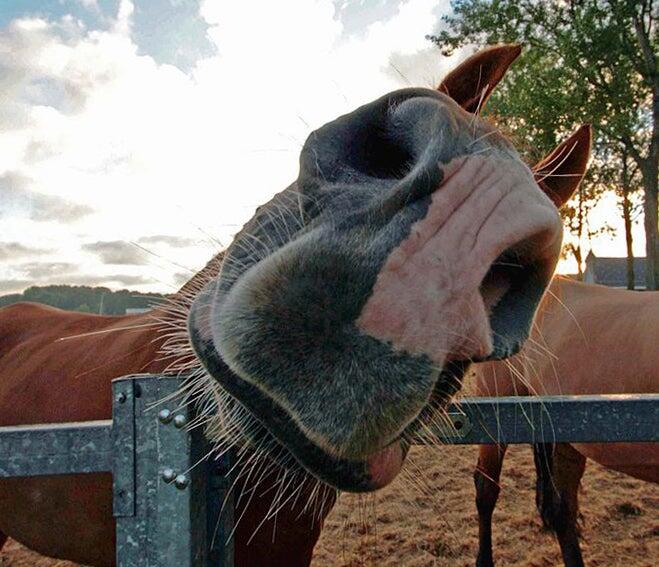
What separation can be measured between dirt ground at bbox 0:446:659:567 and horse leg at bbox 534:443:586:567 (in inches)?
8.8

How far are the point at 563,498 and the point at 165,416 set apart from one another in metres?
3.82

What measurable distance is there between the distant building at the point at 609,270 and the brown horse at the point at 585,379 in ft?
143

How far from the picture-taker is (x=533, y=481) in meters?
5.57

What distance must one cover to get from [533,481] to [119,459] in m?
5.29

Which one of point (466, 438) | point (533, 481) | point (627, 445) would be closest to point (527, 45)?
point (533, 481)

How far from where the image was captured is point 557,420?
134cm

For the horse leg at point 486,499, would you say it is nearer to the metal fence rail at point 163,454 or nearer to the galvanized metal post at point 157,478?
the metal fence rail at point 163,454

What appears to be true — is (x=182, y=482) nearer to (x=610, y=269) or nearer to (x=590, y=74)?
(x=590, y=74)

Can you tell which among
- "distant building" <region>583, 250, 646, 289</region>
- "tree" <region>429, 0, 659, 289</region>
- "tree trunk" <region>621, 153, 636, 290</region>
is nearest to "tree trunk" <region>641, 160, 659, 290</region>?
"tree" <region>429, 0, 659, 289</region>

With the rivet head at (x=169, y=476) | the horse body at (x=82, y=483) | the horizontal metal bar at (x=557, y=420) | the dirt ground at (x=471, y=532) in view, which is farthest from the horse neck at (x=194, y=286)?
the dirt ground at (x=471, y=532)

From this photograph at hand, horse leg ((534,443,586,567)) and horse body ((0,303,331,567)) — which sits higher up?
horse body ((0,303,331,567))

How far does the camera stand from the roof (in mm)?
45844

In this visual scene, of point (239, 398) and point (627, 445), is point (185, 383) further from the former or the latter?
point (627, 445)

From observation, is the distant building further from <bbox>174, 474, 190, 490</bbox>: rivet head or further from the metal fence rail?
<bbox>174, 474, 190, 490</bbox>: rivet head
